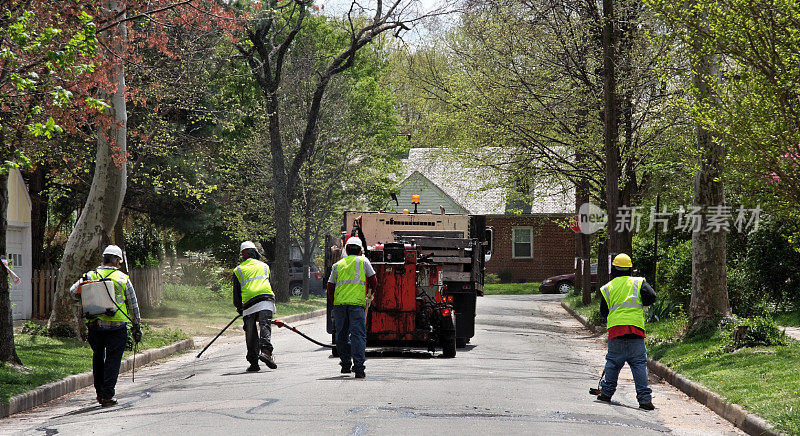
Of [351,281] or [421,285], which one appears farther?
[421,285]

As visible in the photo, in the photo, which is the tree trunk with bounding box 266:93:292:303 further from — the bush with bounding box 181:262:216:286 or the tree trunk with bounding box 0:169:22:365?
the tree trunk with bounding box 0:169:22:365

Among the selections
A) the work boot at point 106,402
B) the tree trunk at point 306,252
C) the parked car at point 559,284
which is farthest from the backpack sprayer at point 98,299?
the parked car at point 559,284

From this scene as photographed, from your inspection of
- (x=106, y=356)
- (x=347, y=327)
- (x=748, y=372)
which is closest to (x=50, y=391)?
(x=106, y=356)

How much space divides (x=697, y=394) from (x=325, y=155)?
2771 cm

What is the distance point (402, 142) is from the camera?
4675cm

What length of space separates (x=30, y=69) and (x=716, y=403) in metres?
9.33

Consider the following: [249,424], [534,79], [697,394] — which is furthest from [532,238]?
[249,424]

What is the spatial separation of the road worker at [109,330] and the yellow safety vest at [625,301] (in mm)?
5455

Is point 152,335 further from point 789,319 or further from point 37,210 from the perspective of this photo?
point 789,319

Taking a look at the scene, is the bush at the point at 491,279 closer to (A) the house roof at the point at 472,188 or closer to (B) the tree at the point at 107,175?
(A) the house roof at the point at 472,188

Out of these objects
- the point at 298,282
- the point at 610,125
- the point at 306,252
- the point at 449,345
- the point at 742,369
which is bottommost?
the point at 742,369

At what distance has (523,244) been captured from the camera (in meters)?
52.7

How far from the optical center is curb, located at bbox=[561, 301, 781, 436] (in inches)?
363

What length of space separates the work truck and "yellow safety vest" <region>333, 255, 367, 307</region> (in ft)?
6.70
